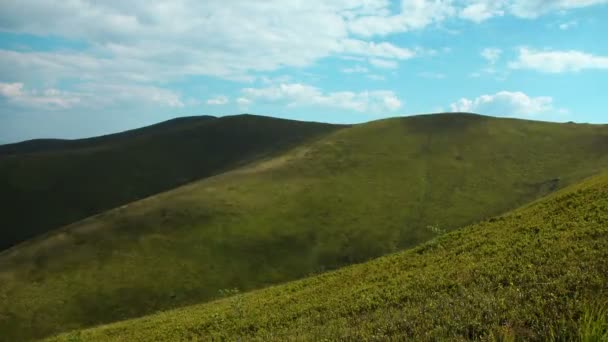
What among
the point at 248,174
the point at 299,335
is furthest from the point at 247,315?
the point at 248,174

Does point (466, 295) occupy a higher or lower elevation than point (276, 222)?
higher

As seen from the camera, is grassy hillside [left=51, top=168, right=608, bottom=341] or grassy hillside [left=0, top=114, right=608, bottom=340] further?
grassy hillside [left=0, top=114, right=608, bottom=340]

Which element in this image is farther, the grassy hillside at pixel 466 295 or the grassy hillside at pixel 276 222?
the grassy hillside at pixel 276 222

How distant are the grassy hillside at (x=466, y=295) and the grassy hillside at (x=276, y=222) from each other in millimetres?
55865

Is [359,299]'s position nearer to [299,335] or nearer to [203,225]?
[299,335]

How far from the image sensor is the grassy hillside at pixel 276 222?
9350 cm

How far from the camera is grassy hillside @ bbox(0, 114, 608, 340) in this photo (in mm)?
93500

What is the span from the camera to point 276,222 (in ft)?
410

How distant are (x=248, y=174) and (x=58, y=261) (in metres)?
70.3

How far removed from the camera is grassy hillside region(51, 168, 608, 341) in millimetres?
16344

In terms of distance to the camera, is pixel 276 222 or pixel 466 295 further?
pixel 276 222

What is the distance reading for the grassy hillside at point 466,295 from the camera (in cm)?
1634

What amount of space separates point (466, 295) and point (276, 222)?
105 meters

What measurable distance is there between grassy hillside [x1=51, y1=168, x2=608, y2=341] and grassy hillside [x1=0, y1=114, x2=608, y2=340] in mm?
55865
